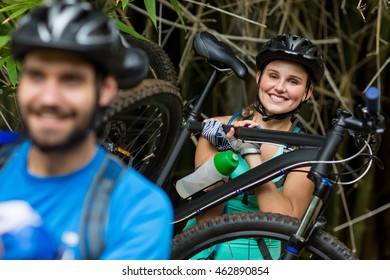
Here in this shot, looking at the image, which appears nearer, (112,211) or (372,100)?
(112,211)

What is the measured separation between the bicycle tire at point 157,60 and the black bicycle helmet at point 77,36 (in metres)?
1.09

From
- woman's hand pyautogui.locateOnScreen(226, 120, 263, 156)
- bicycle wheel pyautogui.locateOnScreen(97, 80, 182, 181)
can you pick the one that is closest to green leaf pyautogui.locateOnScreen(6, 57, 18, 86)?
bicycle wheel pyautogui.locateOnScreen(97, 80, 182, 181)

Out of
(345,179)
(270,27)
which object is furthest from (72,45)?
(345,179)

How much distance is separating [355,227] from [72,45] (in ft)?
9.46

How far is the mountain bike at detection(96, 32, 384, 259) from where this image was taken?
1993mm

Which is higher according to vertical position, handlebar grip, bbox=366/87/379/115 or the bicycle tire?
the bicycle tire

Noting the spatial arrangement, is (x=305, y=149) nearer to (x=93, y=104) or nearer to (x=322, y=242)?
(x=322, y=242)

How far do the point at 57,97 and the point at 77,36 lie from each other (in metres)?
0.09

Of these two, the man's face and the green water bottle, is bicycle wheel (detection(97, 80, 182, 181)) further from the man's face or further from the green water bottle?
the man's face

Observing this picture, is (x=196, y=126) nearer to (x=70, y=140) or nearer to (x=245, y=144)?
(x=245, y=144)

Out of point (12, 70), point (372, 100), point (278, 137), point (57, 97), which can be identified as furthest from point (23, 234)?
point (12, 70)

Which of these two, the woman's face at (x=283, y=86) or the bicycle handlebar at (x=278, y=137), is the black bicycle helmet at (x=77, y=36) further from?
the woman's face at (x=283, y=86)

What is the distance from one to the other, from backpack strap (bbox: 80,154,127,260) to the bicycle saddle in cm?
110

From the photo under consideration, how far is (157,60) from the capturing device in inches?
96.6
